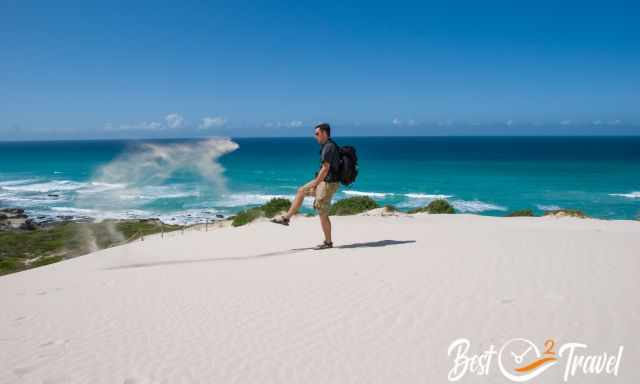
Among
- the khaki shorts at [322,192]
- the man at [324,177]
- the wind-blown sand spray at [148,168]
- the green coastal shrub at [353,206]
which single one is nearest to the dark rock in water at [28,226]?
the wind-blown sand spray at [148,168]

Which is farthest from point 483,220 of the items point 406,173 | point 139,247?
point 406,173

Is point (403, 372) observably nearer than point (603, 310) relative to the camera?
Yes

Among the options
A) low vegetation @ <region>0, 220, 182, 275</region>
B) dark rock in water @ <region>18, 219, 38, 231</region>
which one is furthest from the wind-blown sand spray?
dark rock in water @ <region>18, 219, 38, 231</region>

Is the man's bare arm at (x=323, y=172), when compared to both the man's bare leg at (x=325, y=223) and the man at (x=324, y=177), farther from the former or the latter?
the man's bare leg at (x=325, y=223)

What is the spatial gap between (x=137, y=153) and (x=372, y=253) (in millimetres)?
27513

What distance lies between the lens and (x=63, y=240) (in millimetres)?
23578

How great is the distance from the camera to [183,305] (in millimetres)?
5844

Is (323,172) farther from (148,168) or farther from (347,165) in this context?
(148,168)

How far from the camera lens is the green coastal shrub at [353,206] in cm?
2078

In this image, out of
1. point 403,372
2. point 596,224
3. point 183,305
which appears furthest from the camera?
point 596,224

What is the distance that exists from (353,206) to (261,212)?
4.29m

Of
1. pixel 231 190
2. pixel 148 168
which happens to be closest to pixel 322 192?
pixel 148 168

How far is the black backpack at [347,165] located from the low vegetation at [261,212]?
37.4 feet

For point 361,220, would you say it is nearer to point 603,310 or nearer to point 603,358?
point 603,310
